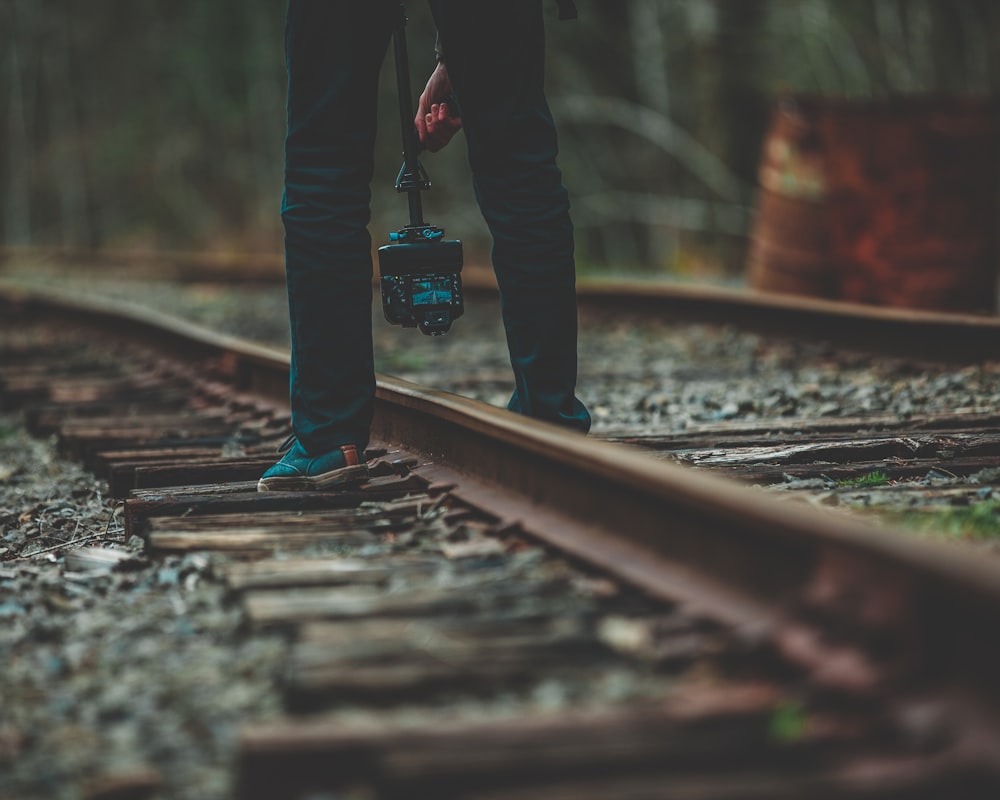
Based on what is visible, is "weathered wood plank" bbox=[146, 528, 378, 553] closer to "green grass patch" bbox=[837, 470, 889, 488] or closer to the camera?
the camera

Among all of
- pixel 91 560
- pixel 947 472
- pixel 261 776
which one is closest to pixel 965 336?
pixel 947 472

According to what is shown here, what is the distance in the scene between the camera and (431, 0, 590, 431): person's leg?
3057mm

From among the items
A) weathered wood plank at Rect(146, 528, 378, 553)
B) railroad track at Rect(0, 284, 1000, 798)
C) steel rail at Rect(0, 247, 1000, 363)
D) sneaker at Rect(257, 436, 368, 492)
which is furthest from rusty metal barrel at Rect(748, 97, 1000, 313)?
weathered wood plank at Rect(146, 528, 378, 553)

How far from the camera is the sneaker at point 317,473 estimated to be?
3045 mm

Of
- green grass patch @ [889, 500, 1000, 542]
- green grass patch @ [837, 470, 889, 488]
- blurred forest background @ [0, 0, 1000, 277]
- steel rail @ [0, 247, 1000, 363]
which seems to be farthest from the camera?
blurred forest background @ [0, 0, 1000, 277]

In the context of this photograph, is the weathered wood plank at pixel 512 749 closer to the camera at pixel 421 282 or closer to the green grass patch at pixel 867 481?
the green grass patch at pixel 867 481

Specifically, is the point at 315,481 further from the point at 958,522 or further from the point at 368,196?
the point at 958,522

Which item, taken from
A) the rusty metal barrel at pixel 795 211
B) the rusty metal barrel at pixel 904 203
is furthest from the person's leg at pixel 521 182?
the rusty metal barrel at pixel 795 211

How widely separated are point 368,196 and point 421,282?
24 centimetres

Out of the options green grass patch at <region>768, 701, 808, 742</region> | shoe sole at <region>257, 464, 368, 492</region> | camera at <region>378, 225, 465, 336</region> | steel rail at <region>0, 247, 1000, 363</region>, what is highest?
camera at <region>378, 225, 465, 336</region>

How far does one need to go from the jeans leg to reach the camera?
87mm

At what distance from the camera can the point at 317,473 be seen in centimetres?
307

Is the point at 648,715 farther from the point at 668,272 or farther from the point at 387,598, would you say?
the point at 668,272

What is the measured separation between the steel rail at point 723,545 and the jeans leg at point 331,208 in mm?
265
